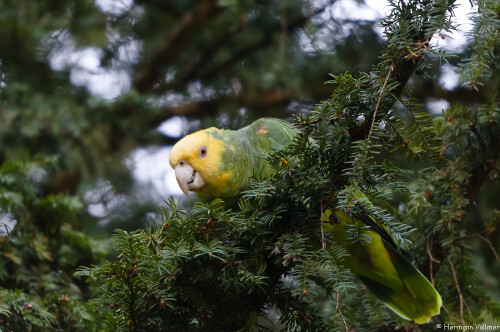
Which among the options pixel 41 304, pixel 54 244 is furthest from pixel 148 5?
pixel 41 304

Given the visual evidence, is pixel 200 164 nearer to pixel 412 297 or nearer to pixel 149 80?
pixel 412 297

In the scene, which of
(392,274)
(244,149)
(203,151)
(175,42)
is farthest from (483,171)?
(175,42)

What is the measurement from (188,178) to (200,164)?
52 millimetres

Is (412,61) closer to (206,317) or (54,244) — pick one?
(206,317)

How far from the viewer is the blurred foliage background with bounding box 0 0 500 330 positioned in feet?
7.27

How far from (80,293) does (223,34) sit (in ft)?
5.91

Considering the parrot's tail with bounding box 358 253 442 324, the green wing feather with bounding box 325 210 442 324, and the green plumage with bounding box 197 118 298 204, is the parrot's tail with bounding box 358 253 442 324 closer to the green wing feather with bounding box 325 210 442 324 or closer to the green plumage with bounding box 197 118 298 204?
the green wing feather with bounding box 325 210 442 324

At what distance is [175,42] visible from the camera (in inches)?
107

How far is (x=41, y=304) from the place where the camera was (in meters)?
1.18

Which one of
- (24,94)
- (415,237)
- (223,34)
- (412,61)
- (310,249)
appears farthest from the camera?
(223,34)

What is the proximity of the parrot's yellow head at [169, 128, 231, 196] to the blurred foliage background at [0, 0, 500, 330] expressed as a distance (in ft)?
1.87

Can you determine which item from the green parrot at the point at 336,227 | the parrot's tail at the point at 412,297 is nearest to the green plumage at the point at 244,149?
the green parrot at the point at 336,227

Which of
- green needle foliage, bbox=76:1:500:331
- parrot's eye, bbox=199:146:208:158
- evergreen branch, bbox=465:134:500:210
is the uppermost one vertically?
green needle foliage, bbox=76:1:500:331

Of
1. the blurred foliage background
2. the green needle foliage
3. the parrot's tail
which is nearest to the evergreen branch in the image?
the parrot's tail
